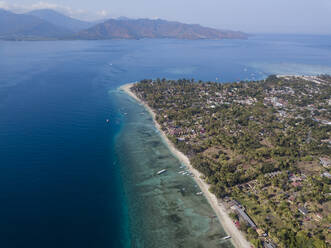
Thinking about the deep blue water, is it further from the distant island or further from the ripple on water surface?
the distant island

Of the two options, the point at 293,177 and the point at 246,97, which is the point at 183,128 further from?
the point at 246,97

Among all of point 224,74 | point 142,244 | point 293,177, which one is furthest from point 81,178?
point 224,74

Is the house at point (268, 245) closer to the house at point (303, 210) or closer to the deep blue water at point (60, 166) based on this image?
the house at point (303, 210)

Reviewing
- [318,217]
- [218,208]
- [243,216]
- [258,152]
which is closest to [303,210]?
[318,217]

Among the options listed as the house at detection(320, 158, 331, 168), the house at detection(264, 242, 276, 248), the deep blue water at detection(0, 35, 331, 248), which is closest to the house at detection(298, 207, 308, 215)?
the house at detection(264, 242, 276, 248)

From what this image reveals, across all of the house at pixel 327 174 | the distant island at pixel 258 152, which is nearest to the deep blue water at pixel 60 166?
the distant island at pixel 258 152

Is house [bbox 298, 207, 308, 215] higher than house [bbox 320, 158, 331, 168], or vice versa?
house [bbox 320, 158, 331, 168]

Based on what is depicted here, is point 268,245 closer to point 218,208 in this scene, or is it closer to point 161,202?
point 218,208

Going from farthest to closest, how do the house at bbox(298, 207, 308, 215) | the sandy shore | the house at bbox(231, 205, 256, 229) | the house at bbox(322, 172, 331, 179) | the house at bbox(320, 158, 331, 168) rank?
the house at bbox(320, 158, 331, 168), the house at bbox(322, 172, 331, 179), the house at bbox(298, 207, 308, 215), the house at bbox(231, 205, 256, 229), the sandy shore
